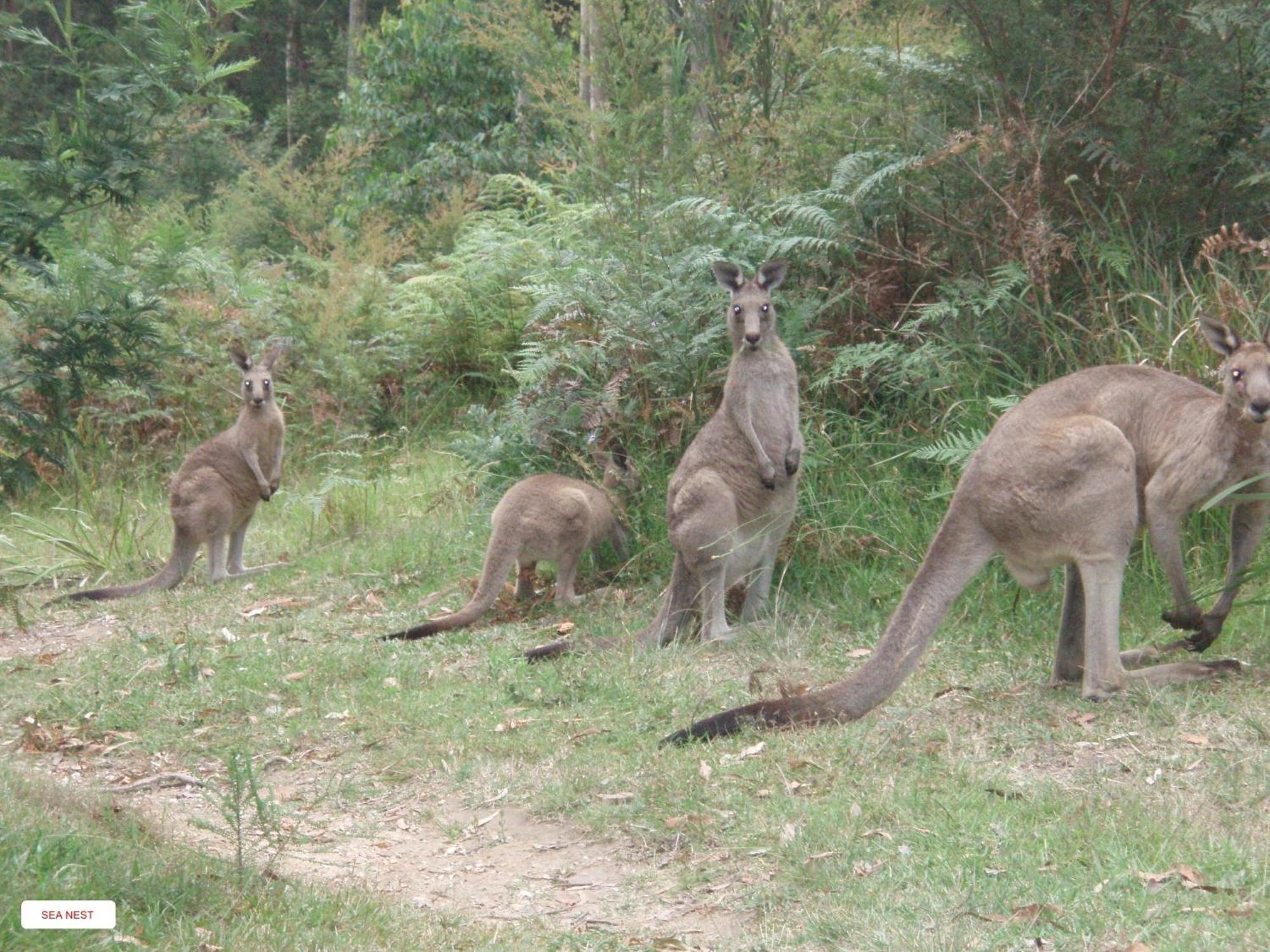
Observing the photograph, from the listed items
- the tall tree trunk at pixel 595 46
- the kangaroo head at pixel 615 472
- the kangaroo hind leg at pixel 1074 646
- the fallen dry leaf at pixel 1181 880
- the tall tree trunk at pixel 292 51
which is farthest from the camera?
→ the tall tree trunk at pixel 292 51

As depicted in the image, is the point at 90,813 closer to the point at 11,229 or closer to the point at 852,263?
the point at 11,229

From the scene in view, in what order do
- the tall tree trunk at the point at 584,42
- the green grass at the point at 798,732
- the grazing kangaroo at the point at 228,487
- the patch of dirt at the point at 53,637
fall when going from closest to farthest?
1. the green grass at the point at 798,732
2. the patch of dirt at the point at 53,637
3. the grazing kangaroo at the point at 228,487
4. the tall tree trunk at the point at 584,42

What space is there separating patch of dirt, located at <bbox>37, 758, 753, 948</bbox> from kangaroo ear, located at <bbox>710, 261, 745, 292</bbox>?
356 cm

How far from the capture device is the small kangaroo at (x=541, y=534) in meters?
8.38

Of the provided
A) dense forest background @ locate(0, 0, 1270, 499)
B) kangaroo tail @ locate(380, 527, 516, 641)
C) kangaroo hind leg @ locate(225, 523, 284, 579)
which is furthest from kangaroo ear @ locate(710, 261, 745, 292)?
kangaroo hind leg @ locate(225, 523, 284, 579)

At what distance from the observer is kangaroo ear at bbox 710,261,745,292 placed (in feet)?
26.2

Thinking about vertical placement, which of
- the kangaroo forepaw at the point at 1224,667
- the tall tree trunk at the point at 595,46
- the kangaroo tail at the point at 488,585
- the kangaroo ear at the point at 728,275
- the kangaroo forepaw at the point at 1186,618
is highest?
the tall tree trunk at the point at 595,46

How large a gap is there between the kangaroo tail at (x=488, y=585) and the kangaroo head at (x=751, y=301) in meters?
1.87

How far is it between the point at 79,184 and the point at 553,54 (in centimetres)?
383

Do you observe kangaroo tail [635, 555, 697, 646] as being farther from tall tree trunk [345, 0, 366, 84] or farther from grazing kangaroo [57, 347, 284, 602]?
tall tree trunk [345, 0, 366, 84]

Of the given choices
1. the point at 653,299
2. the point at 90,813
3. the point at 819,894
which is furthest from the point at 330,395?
the point at 819,894

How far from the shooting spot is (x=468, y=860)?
5227mm

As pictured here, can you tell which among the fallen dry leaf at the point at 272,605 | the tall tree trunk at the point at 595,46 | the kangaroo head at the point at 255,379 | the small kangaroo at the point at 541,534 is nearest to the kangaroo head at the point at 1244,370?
the small kangaroo at the point at 541,534

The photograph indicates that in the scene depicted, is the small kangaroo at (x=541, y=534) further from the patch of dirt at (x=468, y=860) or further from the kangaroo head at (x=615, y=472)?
the patch of dirt at (x=468, y=860)
